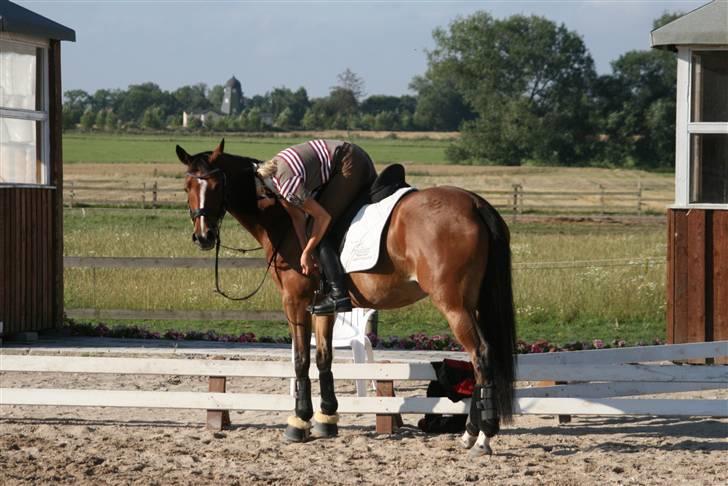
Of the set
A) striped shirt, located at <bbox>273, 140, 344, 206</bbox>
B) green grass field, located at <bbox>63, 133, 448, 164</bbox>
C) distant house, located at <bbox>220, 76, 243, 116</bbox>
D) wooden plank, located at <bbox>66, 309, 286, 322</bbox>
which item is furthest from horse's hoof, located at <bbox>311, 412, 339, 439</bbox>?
distant house, located at <bbox>220, 76, 243, 116</bbox>

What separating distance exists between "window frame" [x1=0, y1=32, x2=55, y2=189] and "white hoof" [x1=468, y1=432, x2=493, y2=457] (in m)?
6.85

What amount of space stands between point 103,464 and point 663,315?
904 cm

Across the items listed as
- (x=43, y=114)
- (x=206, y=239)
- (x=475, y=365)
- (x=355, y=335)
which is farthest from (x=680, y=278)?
(x=43, y=114)

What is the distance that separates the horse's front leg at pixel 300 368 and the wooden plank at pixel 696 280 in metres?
4.29

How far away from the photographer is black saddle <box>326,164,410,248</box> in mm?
7645

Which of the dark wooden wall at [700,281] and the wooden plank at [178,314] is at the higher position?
the dark wooden wall at [700,281]

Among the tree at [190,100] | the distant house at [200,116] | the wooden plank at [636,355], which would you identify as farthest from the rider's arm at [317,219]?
the tree at [190,100]

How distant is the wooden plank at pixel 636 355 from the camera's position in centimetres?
852

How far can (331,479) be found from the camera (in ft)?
21.6

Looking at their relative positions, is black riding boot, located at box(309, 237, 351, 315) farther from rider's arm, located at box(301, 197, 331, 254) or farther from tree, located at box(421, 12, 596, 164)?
tree, located at box(421, 12, 596, 164)

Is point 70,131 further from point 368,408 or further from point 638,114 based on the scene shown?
point 368,408

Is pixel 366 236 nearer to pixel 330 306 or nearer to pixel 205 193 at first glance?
pixel 330 306

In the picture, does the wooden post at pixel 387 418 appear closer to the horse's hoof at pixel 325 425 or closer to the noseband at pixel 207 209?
the horse's hoof at pixel 325 425

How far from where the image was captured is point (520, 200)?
3694cm
